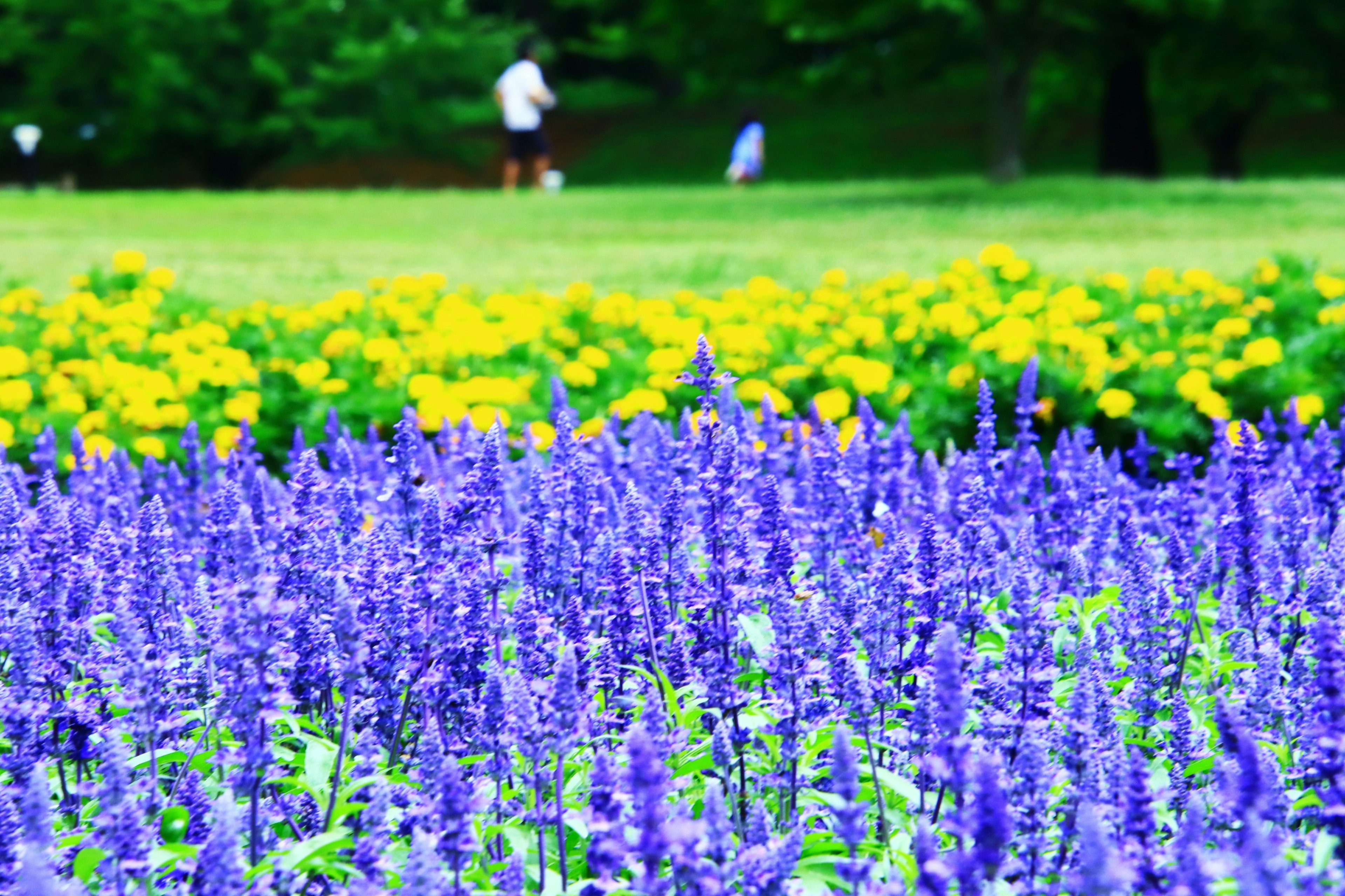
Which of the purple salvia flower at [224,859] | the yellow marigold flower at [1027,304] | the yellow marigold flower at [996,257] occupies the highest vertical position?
the yellow marigold flower at [996,257]

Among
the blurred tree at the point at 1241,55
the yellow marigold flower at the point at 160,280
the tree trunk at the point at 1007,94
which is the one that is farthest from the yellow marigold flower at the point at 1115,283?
the blurred tree at the point at 1241,55

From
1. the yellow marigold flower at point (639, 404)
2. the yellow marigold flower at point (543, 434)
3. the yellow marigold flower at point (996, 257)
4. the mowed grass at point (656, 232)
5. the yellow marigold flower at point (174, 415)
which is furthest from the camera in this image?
the mowed grass at point (656, 232)

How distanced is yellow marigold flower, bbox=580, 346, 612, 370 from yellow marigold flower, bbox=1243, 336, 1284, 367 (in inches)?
105

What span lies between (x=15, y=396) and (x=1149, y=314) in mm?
4948

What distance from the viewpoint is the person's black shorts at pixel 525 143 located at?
69.2 ft

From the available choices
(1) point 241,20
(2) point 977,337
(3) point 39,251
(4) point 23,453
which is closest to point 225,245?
(3) point 39,251

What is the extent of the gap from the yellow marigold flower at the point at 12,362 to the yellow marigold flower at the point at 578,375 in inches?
90.5

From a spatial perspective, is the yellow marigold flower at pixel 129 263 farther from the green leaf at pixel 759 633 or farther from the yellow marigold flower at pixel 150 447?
the green leaf at pixel 759 633

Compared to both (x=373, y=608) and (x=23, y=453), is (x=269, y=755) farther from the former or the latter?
(x=23, y=453)

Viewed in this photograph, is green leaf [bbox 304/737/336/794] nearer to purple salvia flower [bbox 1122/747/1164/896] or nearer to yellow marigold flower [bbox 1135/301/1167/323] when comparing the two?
purple salvia flower [bbox 1122/747/1164/896]

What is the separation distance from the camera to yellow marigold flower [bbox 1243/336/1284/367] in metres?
5.68

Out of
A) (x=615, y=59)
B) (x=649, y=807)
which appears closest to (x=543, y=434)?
(x=649, y=807)

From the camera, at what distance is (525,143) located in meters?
21.4

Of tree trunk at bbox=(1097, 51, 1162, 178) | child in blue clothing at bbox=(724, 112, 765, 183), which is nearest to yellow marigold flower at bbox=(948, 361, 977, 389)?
child in blue clothing at bbox=(724, 112, 765, 183)
